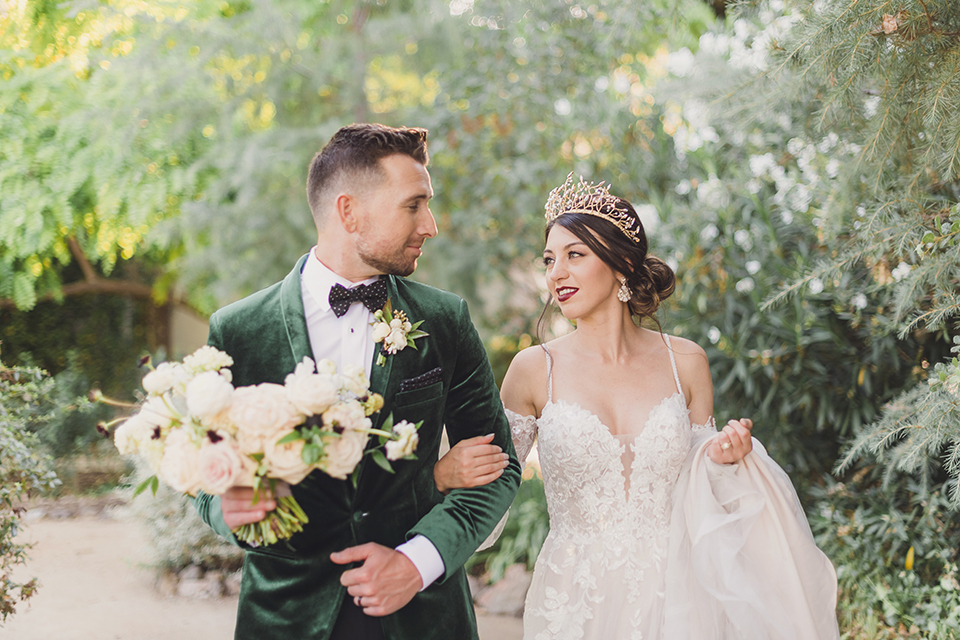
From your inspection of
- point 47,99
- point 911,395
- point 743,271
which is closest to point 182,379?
point 911,395

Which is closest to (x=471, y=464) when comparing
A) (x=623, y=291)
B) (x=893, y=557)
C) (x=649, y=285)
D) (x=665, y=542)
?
(x=665, y=542)

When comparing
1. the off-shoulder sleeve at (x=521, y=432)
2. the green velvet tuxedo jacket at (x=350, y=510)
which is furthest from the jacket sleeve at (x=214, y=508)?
the off-shoulder sleeve at (x=521, y=432)

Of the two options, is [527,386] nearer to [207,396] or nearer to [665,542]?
[665,542]

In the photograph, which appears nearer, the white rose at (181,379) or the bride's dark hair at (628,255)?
the white rose at (181,379)

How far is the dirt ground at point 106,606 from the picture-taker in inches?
159

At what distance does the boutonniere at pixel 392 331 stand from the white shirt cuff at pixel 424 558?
43cm

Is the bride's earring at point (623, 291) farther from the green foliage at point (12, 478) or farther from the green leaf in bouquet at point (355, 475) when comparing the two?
the green foliage at point (12, 478)

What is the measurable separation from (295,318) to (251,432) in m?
0.49

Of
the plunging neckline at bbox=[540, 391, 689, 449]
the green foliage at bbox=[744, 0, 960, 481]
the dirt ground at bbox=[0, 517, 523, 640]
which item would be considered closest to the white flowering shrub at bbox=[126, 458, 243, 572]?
the dirt ground at bbox=[0, 517, 523, 640]

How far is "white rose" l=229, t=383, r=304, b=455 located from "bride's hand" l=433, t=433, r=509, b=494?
591 mm

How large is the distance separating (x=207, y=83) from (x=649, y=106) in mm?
3412

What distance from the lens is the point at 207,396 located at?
126 cm

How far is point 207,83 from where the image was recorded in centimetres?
555

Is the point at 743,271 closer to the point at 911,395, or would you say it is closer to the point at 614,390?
the point at 911,395
